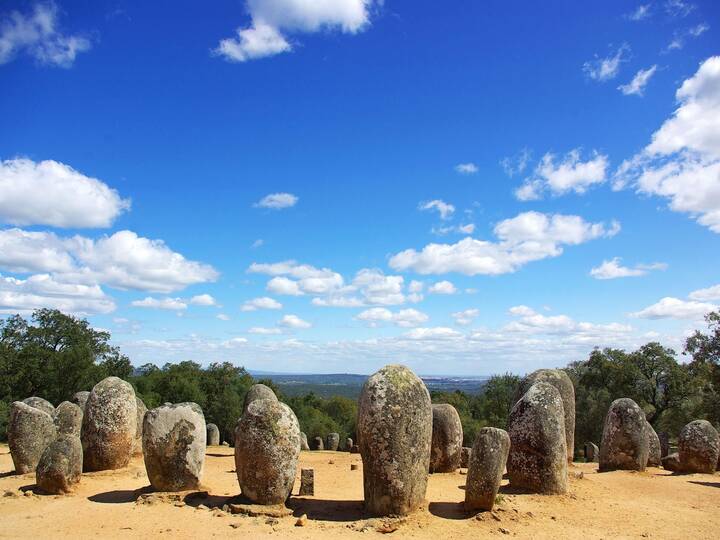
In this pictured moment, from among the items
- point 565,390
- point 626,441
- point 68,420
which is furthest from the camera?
point 626,441

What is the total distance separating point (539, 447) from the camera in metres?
12.5

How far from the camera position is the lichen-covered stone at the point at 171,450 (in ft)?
39.0

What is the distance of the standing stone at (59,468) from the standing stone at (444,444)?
34.3 ft

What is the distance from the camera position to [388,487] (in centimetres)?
1005

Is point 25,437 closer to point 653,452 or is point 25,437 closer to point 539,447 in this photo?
point 539,447

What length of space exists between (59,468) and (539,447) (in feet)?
38.8

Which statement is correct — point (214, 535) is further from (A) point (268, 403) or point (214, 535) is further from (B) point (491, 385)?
(B) point (491, 385)

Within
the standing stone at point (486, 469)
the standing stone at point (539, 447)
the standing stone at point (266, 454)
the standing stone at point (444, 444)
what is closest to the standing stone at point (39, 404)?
the standing stone at point (266, 454)

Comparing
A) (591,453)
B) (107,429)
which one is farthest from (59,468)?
(591,453)

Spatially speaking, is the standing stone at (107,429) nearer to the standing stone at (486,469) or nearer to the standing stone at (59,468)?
the standing stone at (59,468)

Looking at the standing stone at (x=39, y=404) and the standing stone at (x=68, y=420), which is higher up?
the standing stone at (x=39, y=404)

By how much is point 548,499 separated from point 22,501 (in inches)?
491

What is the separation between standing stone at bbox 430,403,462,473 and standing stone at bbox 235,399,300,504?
709 centimetres

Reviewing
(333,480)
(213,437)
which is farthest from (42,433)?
(213,437)
